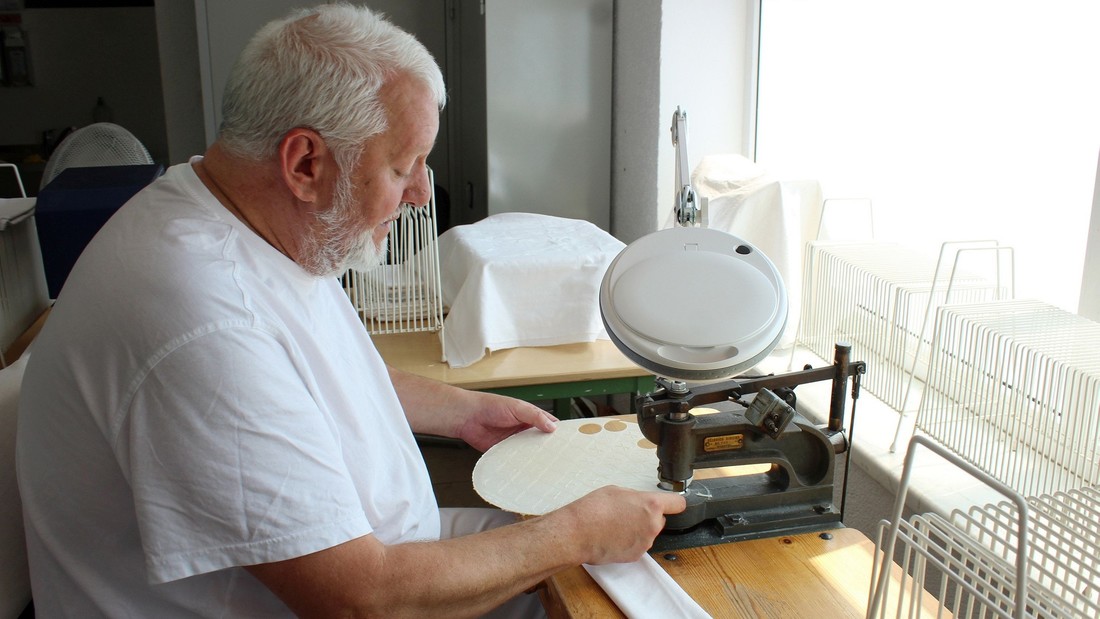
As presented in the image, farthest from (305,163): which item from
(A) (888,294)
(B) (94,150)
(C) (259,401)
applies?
(B) (94,150)

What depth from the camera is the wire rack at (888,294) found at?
4.95 feet

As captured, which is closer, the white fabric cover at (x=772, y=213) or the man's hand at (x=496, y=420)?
the man's hand at (x=496, y=420)

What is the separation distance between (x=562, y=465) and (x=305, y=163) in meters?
0.53

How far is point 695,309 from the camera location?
0.89m

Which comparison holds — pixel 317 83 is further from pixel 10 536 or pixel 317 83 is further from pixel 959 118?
pixel 959 118

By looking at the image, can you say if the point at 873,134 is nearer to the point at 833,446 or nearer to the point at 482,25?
the point at 833,446

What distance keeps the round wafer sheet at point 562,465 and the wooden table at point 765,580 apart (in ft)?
0.39

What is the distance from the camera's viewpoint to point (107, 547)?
96cm

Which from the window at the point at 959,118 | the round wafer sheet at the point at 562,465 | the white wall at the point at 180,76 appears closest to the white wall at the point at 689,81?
the window at the point at 959,118

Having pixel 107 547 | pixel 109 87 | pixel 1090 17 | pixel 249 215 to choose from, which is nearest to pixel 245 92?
pixel 249 215

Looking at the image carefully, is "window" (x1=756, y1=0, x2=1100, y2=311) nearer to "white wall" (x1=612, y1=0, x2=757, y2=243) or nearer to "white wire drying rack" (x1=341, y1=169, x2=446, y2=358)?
"white wall" (x1=612, y1=0, x2=757, y2=243)

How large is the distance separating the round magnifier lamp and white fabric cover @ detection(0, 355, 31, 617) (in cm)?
75

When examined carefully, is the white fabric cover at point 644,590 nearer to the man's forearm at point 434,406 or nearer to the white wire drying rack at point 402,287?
the man's forearm at point 434,406

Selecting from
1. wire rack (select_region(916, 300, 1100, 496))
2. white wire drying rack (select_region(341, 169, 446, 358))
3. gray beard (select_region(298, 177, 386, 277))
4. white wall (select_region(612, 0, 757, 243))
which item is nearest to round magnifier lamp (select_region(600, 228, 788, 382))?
gray beard (select_region(298, 177, 386, 277))
